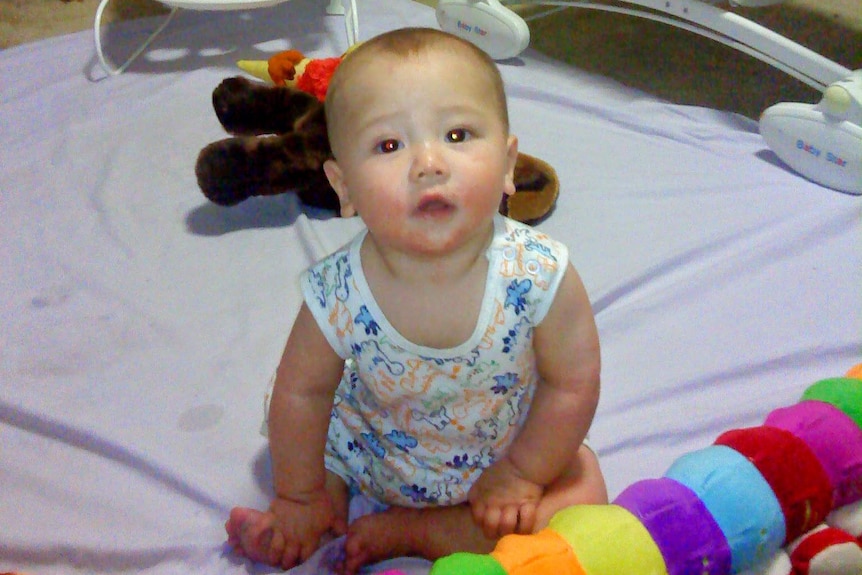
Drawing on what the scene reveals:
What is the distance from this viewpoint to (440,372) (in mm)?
644

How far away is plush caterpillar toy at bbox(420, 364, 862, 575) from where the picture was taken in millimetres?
573

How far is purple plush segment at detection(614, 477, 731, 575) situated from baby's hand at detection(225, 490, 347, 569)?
277 mm

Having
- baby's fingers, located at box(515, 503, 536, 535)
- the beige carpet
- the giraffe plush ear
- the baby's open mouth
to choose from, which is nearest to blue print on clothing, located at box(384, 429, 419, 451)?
baby's fingers, located at box(515, 503, 536, 535)

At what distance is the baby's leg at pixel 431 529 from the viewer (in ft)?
2.33

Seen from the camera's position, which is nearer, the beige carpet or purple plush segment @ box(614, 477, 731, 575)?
purple plush segment @ box(614, 477, 731, 575)

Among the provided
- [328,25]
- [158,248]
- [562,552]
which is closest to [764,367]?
[562,552]

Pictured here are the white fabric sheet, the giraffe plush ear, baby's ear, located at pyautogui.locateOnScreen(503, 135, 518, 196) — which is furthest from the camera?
the giraffe plush ear

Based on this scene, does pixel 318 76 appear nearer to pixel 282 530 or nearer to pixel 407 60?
pixel 407 60

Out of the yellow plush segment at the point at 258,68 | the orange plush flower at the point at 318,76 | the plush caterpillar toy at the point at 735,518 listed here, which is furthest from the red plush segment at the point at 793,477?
the yellow plush segment at the point at 258,68

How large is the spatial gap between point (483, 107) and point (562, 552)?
1.13ft

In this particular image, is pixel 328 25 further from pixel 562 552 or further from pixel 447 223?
pixel 562 552

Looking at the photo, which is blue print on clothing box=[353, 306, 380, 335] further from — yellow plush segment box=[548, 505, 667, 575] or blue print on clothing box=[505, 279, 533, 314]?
yellow plush segment box=[548, 505, 667, 575]

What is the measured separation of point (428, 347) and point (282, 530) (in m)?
0.23

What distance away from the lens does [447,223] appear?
0.58 metres
